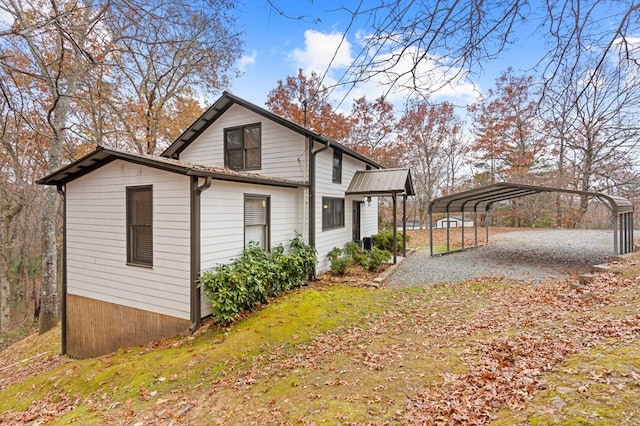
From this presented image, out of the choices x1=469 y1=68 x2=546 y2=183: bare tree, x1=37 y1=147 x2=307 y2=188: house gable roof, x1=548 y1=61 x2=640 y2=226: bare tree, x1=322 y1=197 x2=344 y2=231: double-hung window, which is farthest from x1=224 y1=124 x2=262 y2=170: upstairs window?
x1=469 y1=68 x2=546 y2=183: bare tree

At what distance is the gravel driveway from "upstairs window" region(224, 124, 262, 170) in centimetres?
580

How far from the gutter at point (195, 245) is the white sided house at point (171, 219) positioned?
2 cm

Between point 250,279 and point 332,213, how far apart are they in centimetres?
494

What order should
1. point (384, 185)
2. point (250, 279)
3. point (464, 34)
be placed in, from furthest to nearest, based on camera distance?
point (384, 185)
point (250, 279)
point (464, 34)

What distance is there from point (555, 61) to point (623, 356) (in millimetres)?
2894

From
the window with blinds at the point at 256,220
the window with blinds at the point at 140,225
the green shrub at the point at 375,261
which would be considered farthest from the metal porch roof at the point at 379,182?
the window with blinds at the point at 140,225

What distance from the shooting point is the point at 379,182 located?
37.3 feet

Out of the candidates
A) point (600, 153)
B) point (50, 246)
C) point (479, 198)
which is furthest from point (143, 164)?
point (600, 153)

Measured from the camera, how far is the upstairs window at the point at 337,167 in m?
10.7

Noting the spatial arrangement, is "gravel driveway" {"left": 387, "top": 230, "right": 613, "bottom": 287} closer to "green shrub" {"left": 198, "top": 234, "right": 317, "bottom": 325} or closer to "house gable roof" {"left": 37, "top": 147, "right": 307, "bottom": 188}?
"green shrub" {"left": 198, "top": 234, "right": 317, "bottom": 325}

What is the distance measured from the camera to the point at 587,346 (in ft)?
11.0

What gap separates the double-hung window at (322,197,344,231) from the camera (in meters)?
9.97

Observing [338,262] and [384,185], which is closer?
[338,262]

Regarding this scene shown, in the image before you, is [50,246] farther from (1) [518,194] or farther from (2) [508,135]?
(2) [508,135]
